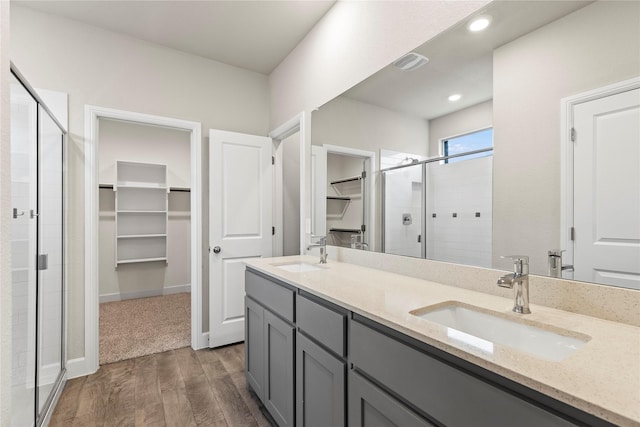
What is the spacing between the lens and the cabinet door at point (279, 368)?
1.54 m

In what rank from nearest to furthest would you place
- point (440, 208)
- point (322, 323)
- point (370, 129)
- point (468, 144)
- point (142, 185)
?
point (322, 323)
point (468, 144)
point (440, 208)
point (370, 129)
point (142, 185)

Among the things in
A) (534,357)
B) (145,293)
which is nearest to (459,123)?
(534,357)

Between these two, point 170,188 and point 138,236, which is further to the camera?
point 170,188

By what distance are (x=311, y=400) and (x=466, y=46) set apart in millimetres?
1765

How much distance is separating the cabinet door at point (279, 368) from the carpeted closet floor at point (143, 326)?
5.26 feet

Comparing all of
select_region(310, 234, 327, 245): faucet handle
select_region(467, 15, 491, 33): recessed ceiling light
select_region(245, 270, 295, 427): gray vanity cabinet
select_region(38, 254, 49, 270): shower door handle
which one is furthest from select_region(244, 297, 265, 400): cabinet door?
select_region(467, 15, 491, 33): recessed ceiling light

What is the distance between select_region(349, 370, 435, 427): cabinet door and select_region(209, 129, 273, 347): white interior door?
2.10m

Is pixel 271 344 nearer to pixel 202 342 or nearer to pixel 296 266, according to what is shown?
pixel 296 266

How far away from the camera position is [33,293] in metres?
1.70

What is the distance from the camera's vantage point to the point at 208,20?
2.46 metres

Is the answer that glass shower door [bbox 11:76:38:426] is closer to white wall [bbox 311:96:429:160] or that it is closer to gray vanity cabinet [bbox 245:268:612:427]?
gray vanity cabinet [bbox 245:268:612:427]

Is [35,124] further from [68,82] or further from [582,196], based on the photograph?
[582,196]

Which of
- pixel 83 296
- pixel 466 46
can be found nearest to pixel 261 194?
pixel 83 296

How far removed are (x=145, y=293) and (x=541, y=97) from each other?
5.18m
